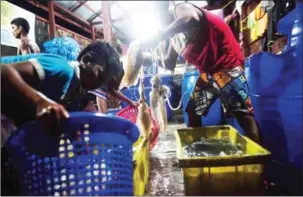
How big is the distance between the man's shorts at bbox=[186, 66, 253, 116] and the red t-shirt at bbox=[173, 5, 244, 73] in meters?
0.10

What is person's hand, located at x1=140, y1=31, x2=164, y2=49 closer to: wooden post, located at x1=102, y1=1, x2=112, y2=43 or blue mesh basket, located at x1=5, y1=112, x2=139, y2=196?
blue mesh basket, located at x1=5, y1=112, x2=139, y2=196

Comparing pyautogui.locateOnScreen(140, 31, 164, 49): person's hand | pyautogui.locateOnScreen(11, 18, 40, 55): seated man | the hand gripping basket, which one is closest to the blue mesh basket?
pyautogui.locateOnScreen(140, 31, 164, 49): person's hand

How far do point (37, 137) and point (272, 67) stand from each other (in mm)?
2186

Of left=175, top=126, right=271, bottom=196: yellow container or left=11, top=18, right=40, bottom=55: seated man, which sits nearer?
left=175, top=126, right=271, bottom=196: yellow container

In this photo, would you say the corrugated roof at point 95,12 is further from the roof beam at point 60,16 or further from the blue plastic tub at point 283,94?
the blue plastic tub at point 283,94

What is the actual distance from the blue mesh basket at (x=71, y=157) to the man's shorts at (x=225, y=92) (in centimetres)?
173

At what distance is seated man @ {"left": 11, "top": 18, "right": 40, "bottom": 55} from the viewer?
5238 millimetres

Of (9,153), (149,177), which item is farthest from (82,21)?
(9,153)

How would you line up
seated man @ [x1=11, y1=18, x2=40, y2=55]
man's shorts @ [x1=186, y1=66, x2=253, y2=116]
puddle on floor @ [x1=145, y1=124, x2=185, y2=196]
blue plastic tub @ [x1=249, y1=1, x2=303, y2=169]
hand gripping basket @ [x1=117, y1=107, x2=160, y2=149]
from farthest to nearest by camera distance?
1. seated man @ [x1=11, y1=18, x2=40, y2=55]
2. hand gripping basket @ [x1=117, y1=107, x2=160, y2=149]
3. man's shorts @ [x1=186, y1=66, x2=253, y2=116]
4. puddle on floor @ [x1=145, y1=124, x2=185, y2=196]
5. blue plastic tub @ [x1=249, y1=1, x2=303, y2=169]

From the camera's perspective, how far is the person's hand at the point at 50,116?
1.27 meters

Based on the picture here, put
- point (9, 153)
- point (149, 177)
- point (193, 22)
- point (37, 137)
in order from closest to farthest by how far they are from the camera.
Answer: point (37, 137)
point (9, 153)
point (193, 22)
point (149, 177)

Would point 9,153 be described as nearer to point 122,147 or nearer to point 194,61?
point 122,147

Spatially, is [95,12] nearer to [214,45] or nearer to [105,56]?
[214,45]

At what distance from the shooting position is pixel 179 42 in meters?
3.47
